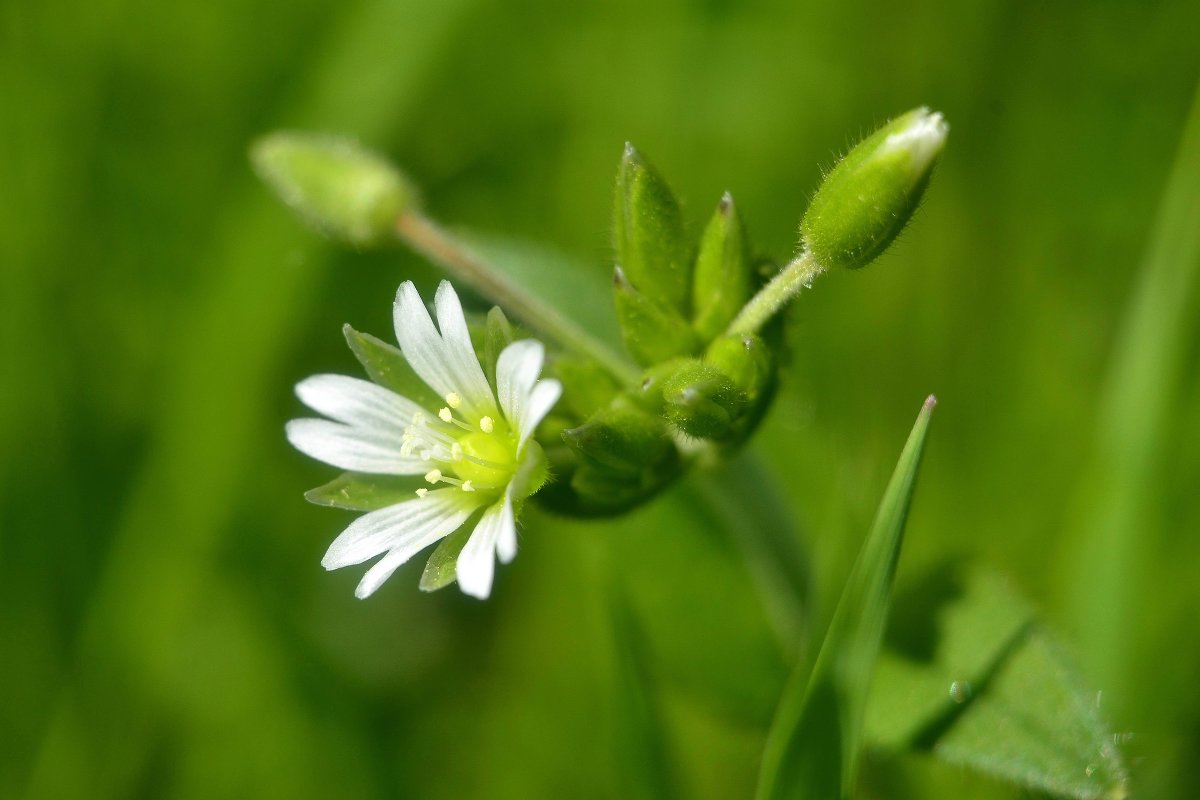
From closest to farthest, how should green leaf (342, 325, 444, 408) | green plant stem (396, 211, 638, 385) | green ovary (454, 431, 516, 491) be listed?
green leaf (342, 325, 444, 408)
green ovary (454, 431, 516, 491)
green plant stem (396, 211, 638, 385)

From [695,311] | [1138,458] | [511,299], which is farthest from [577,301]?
[1138,458]

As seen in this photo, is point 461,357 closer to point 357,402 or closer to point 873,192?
point 357,402

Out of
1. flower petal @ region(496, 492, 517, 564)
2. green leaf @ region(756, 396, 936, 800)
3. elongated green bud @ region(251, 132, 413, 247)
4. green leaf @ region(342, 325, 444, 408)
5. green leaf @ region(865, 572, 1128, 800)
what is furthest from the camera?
elongated green bud @ region(251, 132, 413, 247)

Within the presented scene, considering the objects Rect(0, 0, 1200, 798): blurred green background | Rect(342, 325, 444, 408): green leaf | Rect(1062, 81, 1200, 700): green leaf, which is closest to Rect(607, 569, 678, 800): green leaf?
Rect(0, 0, 1200, 798): blurred green background

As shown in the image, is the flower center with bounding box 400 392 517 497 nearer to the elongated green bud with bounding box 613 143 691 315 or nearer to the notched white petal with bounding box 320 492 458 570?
the notched white petal with bounding box 320 492 458 570

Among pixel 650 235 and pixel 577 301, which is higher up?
pixel 577 301

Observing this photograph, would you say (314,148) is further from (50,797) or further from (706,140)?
(50,797)

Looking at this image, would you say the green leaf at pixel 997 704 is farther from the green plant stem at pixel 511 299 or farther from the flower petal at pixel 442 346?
the flower petal at pixel 442 346
